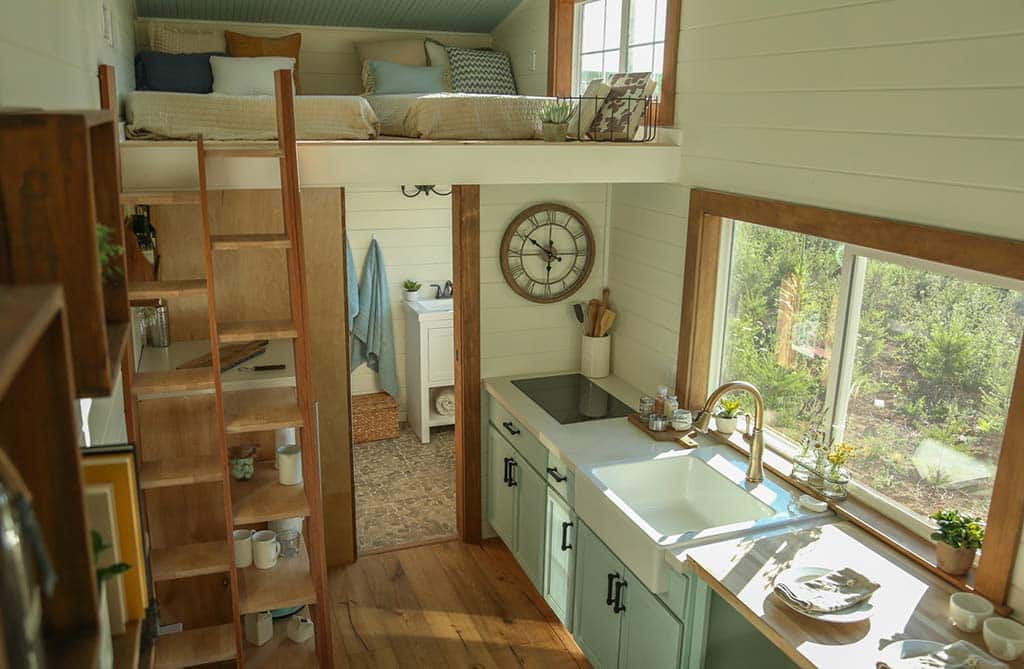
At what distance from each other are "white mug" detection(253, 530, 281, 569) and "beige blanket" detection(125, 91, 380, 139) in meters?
1.58

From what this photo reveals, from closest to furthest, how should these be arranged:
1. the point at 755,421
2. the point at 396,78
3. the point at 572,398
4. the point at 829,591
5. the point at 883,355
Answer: the point at 829,591, the point at 883,355, the point at 755,421, the point at 572,398, the point at 396,78

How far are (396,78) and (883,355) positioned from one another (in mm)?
3046

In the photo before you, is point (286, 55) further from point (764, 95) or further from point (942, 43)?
point (942, 43)

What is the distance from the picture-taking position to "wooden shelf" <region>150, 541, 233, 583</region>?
2.95 metres

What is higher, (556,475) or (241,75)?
(241,75)

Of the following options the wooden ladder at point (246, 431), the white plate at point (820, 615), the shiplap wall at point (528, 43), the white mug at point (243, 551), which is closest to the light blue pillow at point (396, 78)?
the shiplap wall at point (528, 43)

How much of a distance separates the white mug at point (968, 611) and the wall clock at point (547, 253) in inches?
96.0

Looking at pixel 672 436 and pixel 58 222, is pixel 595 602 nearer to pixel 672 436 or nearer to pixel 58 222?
pixel 672 436

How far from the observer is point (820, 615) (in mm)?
2193

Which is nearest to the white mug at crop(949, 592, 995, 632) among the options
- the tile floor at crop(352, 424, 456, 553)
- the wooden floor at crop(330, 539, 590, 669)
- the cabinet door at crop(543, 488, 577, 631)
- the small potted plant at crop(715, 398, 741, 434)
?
the small potted plant at crop(715, 398, 741, 434)

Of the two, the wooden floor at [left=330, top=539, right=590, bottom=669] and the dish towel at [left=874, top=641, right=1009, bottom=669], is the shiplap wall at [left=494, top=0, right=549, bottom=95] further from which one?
the dish towel at [left=874, top=641, right=1009, bottom=669]

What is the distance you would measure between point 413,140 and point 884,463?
2.19 metres

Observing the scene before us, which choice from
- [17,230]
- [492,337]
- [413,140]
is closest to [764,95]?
[413,140]

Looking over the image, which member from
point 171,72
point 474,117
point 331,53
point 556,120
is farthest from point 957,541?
point 331,53
